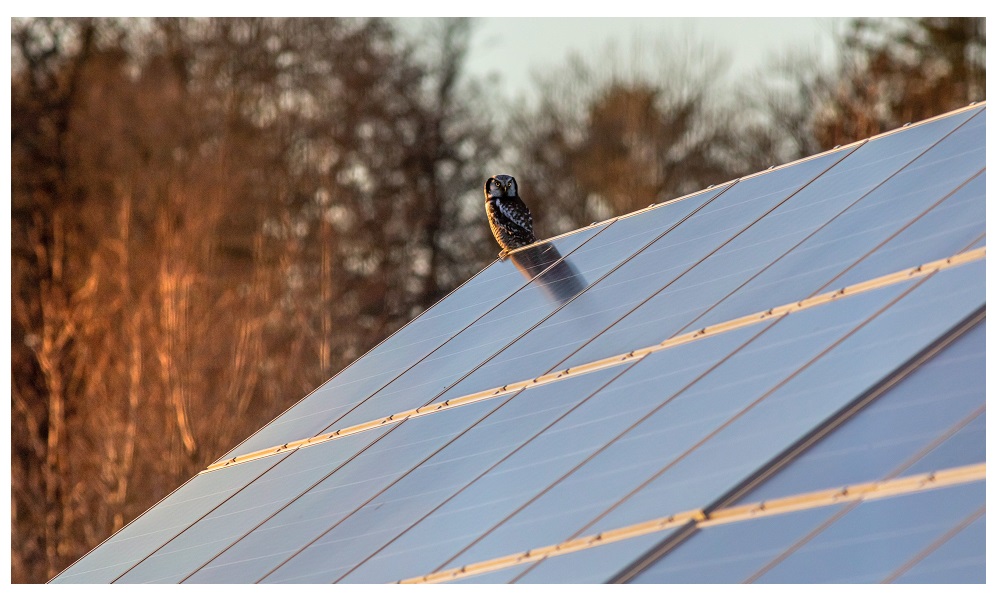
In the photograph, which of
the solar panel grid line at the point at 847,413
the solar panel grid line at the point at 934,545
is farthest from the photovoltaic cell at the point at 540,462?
the solar panel grid line at the point at 934,545

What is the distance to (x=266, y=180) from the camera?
34.5 metres

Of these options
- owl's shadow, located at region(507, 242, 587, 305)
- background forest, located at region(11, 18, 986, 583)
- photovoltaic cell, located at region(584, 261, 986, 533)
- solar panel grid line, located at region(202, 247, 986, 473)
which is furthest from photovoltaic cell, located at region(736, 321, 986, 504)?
background forest, located at region(11, 18, 986, 583)

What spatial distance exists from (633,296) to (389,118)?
28.7 m

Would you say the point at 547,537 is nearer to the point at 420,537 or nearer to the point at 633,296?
the point at 420,537

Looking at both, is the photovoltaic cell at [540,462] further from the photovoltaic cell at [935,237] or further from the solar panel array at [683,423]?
the photovoltaic cell at [935,237]

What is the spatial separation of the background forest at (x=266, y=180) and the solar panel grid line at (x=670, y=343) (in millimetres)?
22107

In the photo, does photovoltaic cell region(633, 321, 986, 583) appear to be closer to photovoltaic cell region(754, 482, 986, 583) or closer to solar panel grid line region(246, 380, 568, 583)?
photovoltaic cell region(754, 482, 986, 583)

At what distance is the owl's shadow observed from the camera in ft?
28.4

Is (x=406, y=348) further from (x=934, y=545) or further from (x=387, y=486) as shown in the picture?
(x=934, y=545)

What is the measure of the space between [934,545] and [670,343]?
110 inches

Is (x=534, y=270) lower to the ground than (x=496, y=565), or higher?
higher

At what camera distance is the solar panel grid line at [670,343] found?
5.61 m

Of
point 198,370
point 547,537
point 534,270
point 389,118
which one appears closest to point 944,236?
point 547,537

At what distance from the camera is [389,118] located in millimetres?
35875
